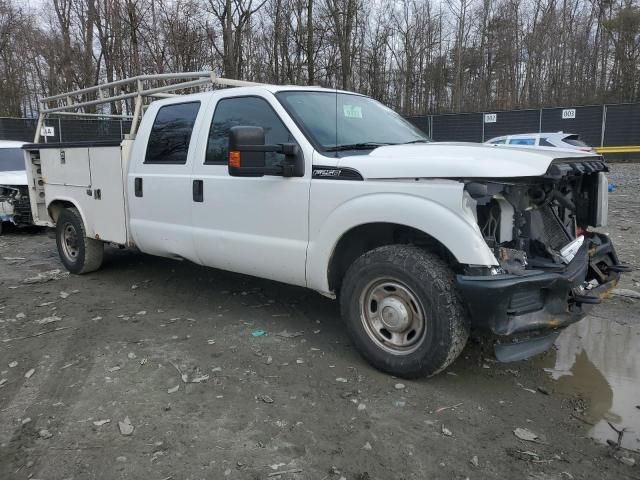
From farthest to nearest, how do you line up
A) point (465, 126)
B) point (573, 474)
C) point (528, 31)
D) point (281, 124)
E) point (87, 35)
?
point (528, 31)
point (465, 126)
point (87, 35)
point (281, 124)
point (573, 474)

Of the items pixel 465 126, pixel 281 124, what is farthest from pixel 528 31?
pixel 281 124

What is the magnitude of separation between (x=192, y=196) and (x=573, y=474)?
3.60 metres

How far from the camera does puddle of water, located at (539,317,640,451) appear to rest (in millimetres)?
3184

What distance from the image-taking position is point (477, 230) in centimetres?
318

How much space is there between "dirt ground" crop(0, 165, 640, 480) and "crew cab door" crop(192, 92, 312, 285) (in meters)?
0.68

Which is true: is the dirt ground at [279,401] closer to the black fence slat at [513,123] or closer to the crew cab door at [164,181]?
the crew cab door at [164,181]

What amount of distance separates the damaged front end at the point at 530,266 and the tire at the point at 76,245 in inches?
189

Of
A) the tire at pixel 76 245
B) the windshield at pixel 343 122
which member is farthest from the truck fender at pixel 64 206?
the windshield at pixel 343 122

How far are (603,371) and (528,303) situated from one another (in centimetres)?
114

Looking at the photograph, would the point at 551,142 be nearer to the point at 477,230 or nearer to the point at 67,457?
the point at 477,230

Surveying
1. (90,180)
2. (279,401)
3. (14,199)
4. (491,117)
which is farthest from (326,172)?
(491,117)

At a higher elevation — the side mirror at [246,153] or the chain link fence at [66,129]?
the chain link fence at [66,129]

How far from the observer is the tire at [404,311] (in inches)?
131

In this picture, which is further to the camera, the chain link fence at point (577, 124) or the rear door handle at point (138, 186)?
the chain link fence at point (577, 124)
